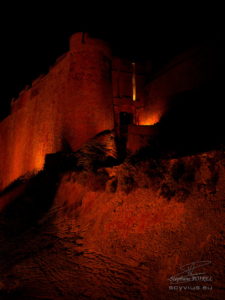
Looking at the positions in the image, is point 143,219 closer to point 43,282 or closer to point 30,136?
point 43,282

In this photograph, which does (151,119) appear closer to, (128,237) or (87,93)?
(87,93)

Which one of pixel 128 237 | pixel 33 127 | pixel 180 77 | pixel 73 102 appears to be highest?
pixel 180 77

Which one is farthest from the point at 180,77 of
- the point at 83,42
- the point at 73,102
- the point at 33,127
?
the point at 33,127

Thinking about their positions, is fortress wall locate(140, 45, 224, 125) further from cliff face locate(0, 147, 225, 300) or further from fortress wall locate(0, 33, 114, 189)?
cliff face locate(0, 147, 225, 300)

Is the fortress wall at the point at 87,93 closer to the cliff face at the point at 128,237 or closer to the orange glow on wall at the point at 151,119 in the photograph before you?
the orange glow on wall at the point at 151,119

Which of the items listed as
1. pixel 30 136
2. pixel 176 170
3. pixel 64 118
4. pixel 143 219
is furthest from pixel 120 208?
pixel 30 136

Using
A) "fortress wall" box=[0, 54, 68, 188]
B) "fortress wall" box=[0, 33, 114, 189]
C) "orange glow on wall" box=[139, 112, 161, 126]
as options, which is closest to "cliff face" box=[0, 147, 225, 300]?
"fortress wall" box=[0, 33, 114, 189]

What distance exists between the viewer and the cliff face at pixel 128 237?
4855mm

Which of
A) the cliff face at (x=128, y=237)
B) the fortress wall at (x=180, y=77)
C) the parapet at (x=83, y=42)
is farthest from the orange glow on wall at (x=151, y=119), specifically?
the cliff face at (x=128, y=237)

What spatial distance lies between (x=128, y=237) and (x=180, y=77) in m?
11.0

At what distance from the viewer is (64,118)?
14.5 metres

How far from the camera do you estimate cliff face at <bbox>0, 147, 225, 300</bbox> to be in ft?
15.9

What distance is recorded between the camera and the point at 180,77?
1514 cm

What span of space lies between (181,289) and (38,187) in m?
7.58
